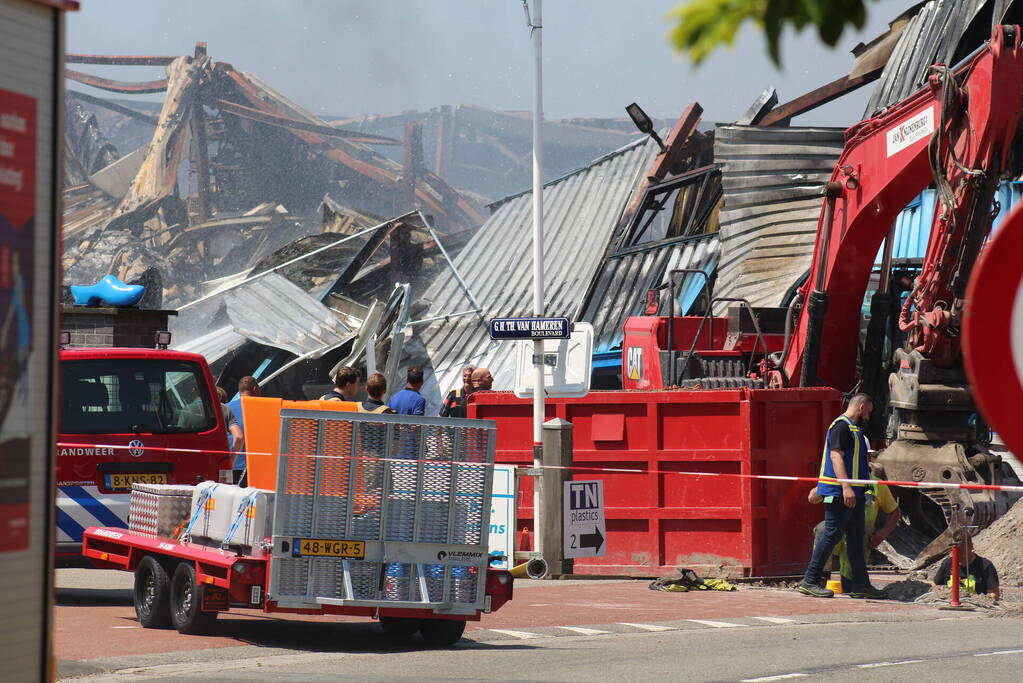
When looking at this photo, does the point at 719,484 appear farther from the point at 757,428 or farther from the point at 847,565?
the point at 847,565

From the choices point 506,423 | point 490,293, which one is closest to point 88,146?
point 490,293

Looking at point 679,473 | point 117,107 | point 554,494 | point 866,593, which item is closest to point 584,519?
point 554,494

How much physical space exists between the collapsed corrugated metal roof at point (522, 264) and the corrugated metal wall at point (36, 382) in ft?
88.8

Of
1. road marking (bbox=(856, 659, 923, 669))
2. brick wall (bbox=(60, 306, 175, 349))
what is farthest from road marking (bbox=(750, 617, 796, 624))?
brick wall (bbox=(60, 306, 175, 349))

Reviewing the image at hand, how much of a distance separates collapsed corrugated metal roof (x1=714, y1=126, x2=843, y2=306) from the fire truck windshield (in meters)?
15.8

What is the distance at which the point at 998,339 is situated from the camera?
301 centimetres

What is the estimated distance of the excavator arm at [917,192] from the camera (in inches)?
528

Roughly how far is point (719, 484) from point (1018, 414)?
35.7 feet

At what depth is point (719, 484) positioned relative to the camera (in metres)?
13.8

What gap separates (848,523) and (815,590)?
24.8 inches

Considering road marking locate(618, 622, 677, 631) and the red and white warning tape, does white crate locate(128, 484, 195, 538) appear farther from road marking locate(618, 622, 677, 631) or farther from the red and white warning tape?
road marking locate(618, 622, 677, 631)

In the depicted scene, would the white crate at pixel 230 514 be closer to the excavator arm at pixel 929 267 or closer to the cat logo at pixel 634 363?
the excavator arm at pixel 929 267

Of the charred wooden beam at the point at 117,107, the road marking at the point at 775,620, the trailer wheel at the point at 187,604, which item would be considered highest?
the charred wooden beam at the point at 117,107

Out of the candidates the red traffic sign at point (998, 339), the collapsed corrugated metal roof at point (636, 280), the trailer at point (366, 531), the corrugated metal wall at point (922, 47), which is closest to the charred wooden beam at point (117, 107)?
the collapsed corrugated metal roof at point (636, 280)
